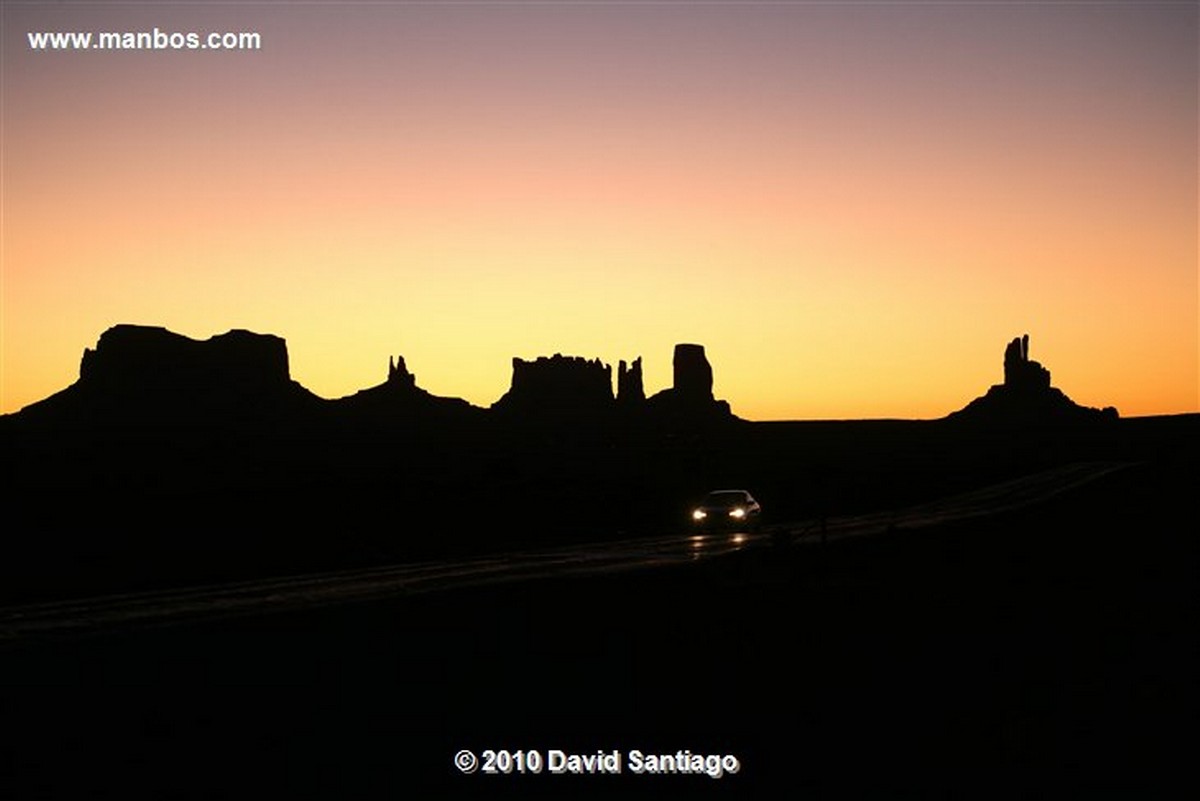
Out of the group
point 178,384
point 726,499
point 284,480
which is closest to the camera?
point 726,499

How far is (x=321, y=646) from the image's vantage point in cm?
1838

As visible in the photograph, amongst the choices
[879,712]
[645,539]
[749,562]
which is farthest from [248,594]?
[645,539]

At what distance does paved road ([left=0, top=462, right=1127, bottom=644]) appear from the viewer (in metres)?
22.6

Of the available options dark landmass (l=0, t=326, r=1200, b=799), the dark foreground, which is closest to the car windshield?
dark landmass (l=0, t=326, r=1200, b=799)

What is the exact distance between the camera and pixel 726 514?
47688 millimetres

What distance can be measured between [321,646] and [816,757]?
8.11 m

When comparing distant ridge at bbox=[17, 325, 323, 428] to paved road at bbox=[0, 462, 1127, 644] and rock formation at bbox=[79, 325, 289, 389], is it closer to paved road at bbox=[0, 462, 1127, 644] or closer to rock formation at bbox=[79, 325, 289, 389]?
rock formation at bbox=[79, 325, 289, 389]

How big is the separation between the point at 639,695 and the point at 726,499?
115ft

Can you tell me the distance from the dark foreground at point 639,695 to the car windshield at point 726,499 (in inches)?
890

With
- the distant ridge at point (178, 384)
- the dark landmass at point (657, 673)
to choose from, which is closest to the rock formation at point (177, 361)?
the distant ridge at point (178, 384)

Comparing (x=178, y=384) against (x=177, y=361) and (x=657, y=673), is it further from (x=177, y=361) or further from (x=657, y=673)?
(x=657, y=673)

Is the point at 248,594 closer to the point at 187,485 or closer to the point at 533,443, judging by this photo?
the point at 187,485

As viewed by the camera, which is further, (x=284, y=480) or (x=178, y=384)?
Answer: (x=178, y=384)

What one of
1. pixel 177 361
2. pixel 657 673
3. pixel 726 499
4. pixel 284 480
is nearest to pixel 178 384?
pixel 177 361
